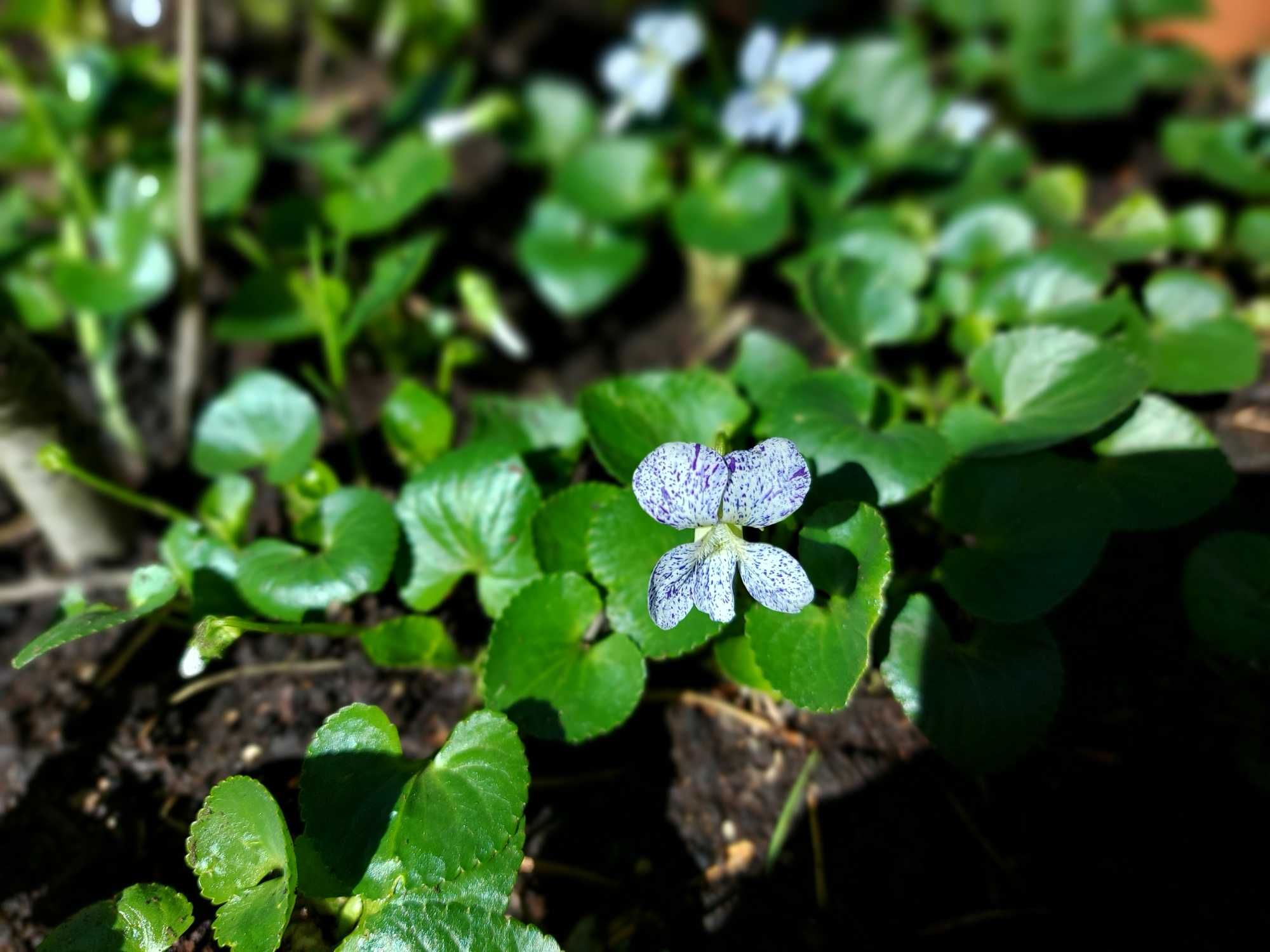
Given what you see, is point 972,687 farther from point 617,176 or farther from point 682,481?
point 617,176

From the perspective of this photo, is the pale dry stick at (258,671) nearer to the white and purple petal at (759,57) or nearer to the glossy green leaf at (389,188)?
the glossy green leaf at (389,188)

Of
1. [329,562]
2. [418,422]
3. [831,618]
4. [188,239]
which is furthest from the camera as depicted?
[188,239]

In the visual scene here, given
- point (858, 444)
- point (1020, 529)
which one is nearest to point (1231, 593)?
point (1020, 529)

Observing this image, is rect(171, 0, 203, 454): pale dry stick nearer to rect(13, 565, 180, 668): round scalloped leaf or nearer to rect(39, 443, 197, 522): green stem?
rect(39, 443, 197, 522): green stem

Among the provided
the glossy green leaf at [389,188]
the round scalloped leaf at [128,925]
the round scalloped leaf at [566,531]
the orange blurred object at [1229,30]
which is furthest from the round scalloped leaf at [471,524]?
the orange blurred object at [1229,30]

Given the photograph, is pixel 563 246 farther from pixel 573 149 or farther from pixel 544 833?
pixel 544 833

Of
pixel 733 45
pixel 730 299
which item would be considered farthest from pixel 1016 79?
pixel 730 299

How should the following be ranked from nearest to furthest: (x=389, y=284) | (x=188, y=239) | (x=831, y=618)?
(x=831, y=618) < (x=389, y=284) < (x=188, y=239)
